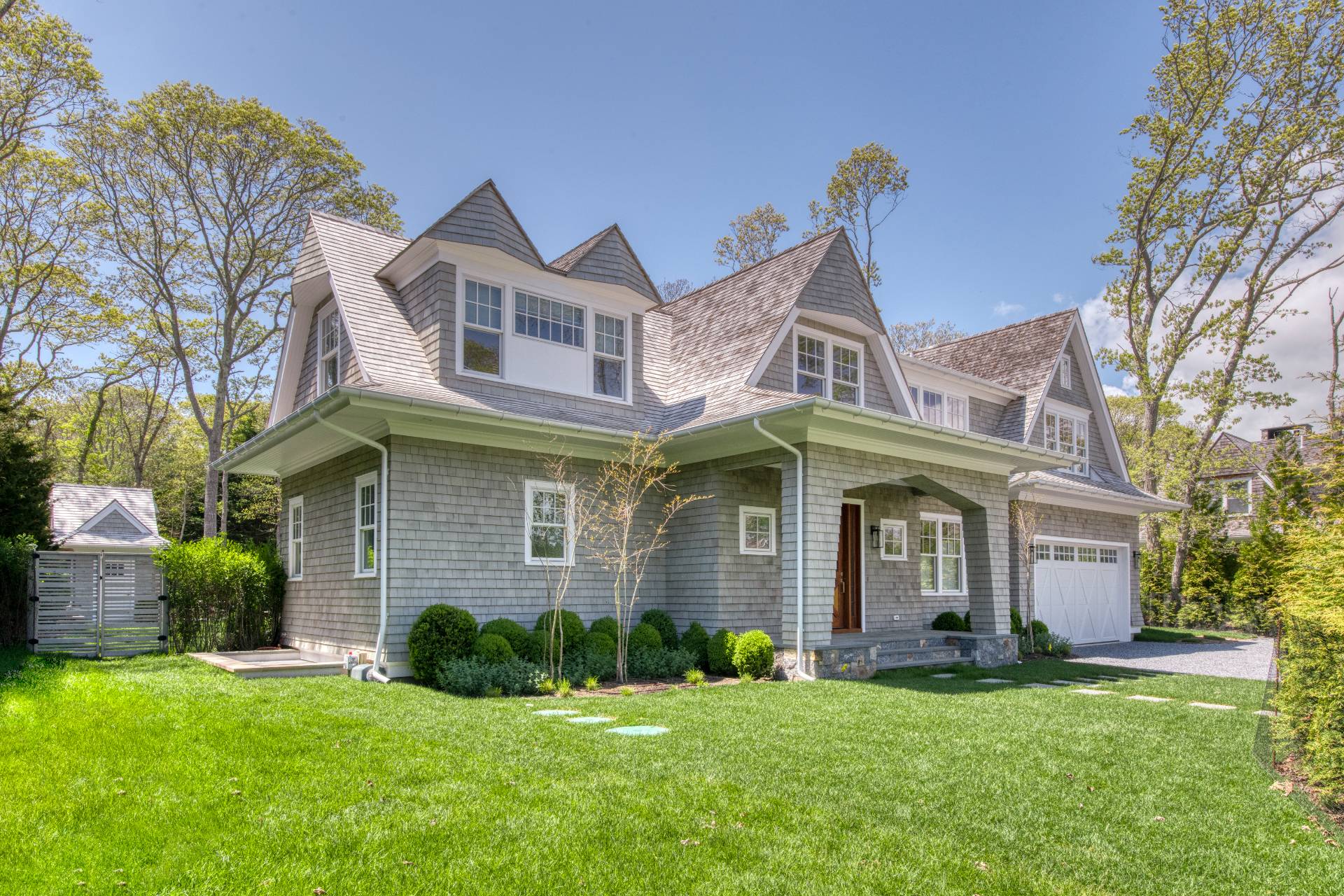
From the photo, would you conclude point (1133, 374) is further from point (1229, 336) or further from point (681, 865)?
point (681, 865)

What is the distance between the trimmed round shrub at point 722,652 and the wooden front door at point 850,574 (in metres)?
3.71

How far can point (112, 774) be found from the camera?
16.2ft

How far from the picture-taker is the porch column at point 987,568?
13234mm

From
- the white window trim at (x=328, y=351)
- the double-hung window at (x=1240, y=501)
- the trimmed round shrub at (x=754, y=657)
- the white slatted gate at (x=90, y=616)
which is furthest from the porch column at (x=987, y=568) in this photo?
the double-hung window at (x=1240, y=501)

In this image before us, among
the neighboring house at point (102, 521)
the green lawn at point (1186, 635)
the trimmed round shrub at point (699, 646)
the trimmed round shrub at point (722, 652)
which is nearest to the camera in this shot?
the trimmed round shrub at point (722, 652)

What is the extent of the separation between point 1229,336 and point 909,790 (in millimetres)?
22803

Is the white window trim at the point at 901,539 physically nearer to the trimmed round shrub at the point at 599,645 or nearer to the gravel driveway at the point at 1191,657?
the gravel driveway at the point at 1191,657

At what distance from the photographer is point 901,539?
14977 mm

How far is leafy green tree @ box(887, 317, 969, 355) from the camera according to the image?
110ft

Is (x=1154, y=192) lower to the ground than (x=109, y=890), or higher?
higher

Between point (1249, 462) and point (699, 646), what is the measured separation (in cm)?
1994

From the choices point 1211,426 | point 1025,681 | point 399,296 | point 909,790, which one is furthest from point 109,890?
point 1211,426

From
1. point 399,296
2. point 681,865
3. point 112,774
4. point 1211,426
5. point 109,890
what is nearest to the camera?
point 109,890

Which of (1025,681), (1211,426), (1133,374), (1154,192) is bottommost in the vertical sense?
(1025,681)
